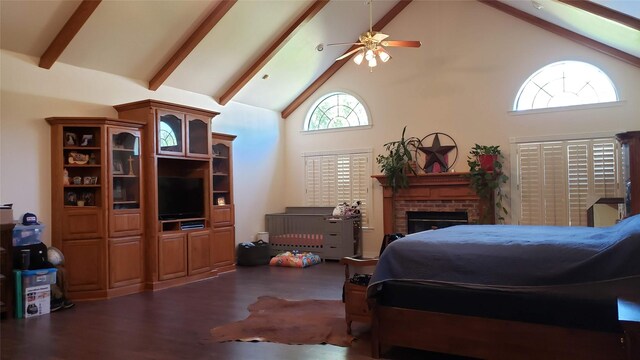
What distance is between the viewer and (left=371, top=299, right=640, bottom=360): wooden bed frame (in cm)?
252

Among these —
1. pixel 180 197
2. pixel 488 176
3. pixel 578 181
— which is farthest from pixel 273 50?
pixel 578 181

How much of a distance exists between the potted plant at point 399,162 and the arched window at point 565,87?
5.93 ft

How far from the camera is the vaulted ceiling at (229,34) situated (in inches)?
199

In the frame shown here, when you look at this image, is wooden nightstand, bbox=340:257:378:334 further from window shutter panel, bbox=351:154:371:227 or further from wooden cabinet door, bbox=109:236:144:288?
window shutter panel, bbox=351:154:371:227

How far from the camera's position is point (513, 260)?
9.52ft

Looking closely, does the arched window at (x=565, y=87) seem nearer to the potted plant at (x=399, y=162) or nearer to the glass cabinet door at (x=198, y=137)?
the potted plant at (x=399, y=162)

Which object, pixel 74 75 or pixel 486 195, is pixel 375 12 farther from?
pixel 74 75

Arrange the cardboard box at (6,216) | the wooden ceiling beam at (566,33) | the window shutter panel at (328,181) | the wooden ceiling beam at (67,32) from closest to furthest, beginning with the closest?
the cardboard box at (6,216)
the wooden ceiling beam at (67,32)
the wooden ceiling beam at (566,33)
the window shutter panel at (328,181)

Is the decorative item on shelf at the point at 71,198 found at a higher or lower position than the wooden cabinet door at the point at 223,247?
higher

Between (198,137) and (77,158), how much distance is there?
1.66 metres

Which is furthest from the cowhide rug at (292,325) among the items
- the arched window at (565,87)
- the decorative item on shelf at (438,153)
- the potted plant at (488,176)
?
the arched window at (565,87)

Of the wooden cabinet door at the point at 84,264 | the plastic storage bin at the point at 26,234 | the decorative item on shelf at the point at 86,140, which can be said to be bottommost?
the wooden cabinet door at the point at 84,264

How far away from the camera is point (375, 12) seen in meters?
7.76

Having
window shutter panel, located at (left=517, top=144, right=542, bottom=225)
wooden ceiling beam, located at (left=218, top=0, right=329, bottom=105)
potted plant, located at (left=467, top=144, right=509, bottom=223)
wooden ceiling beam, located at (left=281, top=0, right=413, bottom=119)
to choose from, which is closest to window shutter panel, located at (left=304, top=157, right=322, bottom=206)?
wooden ceiling beam, located at (left=281, top=0, right=413, bottom=119)
